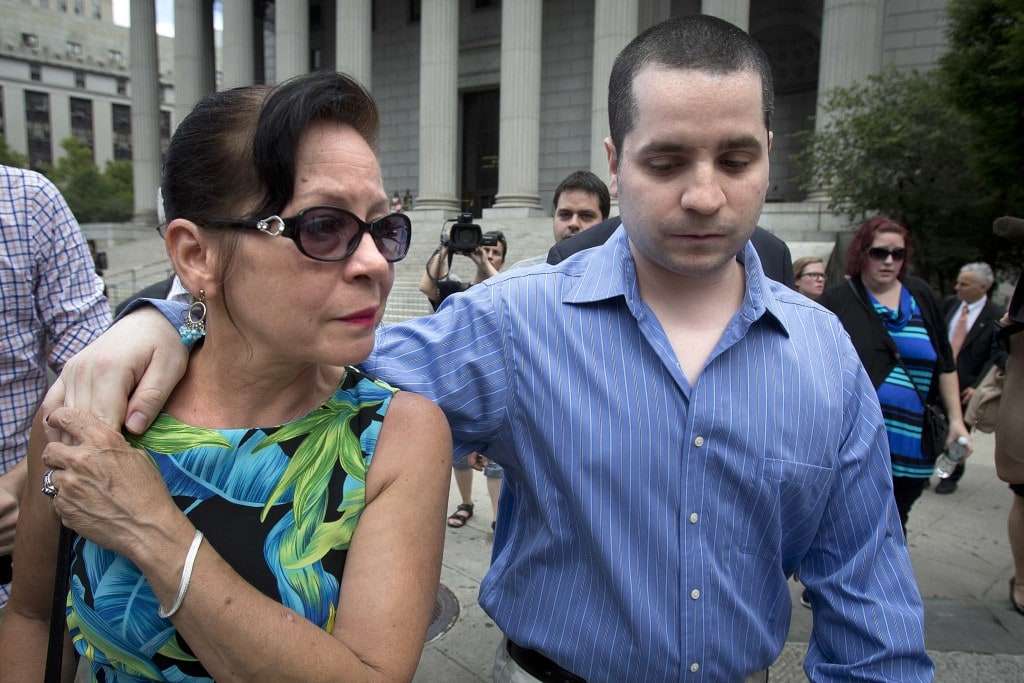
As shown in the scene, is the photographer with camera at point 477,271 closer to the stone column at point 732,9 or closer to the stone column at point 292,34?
the stone column at point 732,9

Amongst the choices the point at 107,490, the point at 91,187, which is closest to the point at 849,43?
the point at 107,490

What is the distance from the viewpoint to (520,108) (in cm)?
2270

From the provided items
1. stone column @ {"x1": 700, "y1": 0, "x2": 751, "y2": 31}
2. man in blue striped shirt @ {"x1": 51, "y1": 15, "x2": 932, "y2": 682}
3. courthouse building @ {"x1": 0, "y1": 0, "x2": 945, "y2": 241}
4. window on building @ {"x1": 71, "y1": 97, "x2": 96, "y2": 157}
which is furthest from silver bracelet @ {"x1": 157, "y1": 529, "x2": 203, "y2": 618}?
window on building @ {"x1": 71, "y1": 97, "x2": 96, "y2": 157}

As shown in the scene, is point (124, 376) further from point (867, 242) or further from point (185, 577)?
point (867, 242)

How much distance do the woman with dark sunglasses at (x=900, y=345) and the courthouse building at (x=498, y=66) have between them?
14.6m

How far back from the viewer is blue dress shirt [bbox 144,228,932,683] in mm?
1639

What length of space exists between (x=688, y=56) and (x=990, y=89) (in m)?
13.4

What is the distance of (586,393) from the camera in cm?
170

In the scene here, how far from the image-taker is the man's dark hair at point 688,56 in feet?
5.07

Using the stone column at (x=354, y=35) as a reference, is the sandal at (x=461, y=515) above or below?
below

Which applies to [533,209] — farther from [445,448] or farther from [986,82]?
[445,448]

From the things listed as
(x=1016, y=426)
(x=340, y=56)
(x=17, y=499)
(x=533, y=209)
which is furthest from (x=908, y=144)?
(x=340, y=56)

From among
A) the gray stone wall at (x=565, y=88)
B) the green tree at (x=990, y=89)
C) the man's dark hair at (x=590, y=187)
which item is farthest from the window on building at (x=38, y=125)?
the man's dark hair at (x=590, y=187)

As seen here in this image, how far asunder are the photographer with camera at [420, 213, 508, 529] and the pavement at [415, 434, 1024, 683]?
10.6 inches
